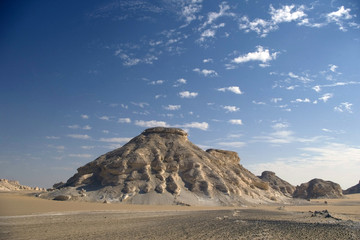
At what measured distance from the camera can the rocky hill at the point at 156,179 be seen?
32.2 meters

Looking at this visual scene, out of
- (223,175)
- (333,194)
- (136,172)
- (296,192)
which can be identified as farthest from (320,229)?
(296,192)

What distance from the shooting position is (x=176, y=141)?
4412 cm

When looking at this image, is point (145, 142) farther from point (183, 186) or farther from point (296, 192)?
point (296, 192)

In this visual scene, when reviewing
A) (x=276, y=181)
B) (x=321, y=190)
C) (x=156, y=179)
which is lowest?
(x=321, y=190)

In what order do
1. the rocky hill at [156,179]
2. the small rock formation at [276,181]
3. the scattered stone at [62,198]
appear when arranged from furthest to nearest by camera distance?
the small rock formation at [276,181]
the rocky hill at [156,179]
the scattered stone at [62,198]

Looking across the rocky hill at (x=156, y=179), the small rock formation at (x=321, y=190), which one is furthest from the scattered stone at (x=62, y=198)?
the small rock formation at (x=321, y=190)

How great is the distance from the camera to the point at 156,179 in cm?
3503

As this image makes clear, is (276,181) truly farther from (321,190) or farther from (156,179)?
(156,179)

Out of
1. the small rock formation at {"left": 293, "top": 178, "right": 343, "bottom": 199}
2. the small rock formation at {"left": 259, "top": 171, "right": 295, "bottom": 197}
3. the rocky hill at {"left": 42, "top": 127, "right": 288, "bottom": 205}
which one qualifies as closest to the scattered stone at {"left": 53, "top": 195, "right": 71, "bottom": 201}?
the rocky hill at {"left": 42, "top": 127, "right": 288, "bottom": 205}

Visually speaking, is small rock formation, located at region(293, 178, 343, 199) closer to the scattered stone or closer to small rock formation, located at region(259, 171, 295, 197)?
small rock formation, located at region(259, 171, 295, 197)

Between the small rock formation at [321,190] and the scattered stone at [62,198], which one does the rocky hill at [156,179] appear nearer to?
the scattered stone at [62,198]

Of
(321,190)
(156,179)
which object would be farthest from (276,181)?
(156,179)

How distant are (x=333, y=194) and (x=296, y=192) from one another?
14.0 m

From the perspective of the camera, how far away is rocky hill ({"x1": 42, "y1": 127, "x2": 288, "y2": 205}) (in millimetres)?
32156
